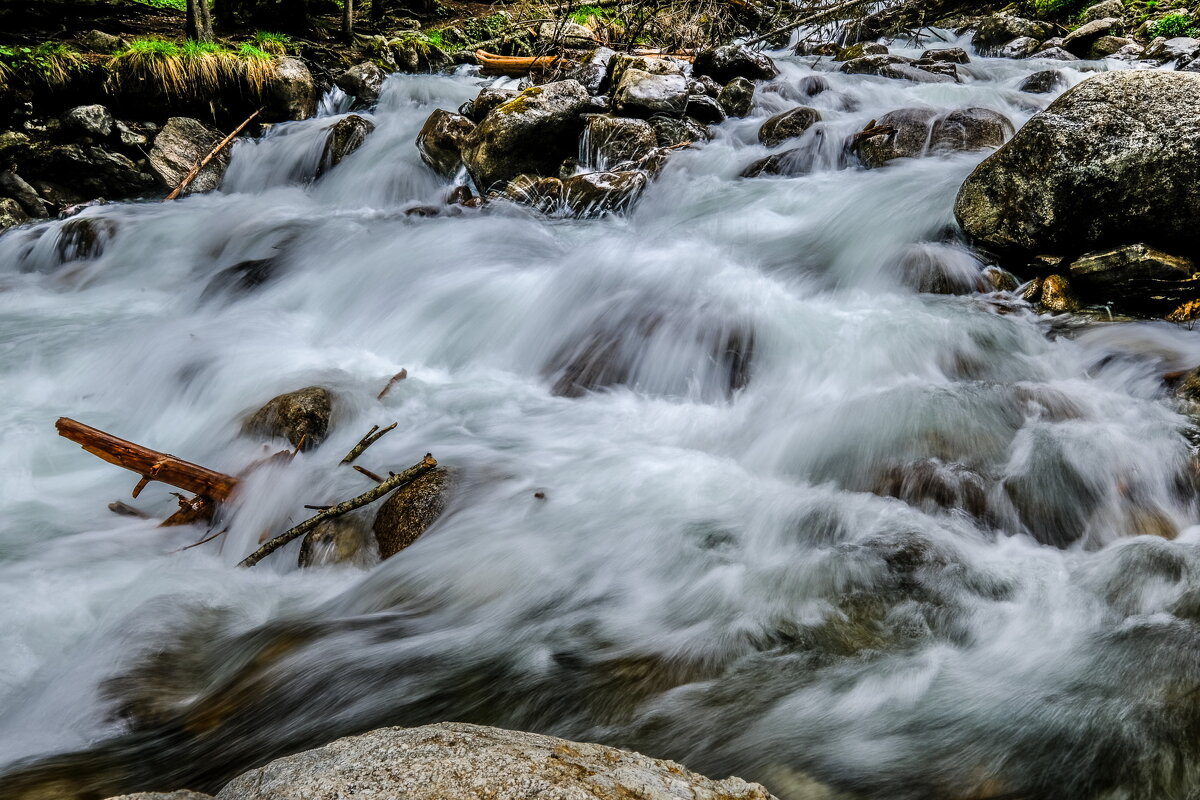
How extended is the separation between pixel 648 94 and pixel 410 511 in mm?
7165

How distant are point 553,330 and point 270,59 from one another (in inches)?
327

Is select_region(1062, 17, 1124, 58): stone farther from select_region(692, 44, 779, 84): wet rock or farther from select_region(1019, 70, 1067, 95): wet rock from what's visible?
select_region(692, 44, 779, 84): wet rock

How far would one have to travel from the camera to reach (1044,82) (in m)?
10.3

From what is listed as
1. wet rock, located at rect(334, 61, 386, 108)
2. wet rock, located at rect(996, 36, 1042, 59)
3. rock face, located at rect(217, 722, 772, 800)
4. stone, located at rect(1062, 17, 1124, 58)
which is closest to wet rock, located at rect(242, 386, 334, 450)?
rock face, located at rect(217, 722, 772, 800)

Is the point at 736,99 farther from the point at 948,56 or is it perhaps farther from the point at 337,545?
the point at 337,545

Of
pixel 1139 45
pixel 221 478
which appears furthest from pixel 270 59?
pixel 1139 45

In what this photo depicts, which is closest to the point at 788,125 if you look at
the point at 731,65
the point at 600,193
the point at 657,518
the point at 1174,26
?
the point at 731,65

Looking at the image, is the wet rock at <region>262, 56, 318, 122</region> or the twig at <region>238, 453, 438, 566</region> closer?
the twig at <region>238, 453, 438, 566</region>

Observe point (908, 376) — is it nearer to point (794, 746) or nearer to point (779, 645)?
point (779, 645)

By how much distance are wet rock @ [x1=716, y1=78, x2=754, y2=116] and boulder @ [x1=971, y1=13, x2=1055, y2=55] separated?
7667 mm

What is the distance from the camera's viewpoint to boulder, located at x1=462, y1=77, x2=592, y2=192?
8102mm

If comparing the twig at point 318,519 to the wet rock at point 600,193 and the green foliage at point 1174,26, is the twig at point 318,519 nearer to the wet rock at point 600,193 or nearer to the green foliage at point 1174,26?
the wet rock at point 600,193

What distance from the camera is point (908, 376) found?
15.3 ft

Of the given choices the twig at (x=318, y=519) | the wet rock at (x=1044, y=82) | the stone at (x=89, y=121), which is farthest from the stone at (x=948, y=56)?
the stone at (x=89, y=121)
